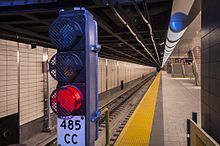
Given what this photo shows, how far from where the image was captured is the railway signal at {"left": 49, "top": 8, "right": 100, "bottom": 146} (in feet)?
5.60

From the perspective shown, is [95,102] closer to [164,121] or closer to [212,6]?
[212,6]

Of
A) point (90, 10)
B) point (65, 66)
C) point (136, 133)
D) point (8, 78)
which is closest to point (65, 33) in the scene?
point (65, 66)

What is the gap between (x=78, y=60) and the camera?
5.59 feet

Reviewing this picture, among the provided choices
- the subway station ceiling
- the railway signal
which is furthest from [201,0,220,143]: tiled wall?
the railway signal

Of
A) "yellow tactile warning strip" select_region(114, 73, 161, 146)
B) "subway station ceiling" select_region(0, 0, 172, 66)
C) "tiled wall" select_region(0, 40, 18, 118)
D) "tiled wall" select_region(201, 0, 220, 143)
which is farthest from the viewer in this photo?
"tiled wall" select_region(0, 40, 18, 118)

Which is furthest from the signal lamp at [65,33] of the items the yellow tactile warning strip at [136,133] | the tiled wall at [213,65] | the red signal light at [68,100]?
the yellow tactile warning strip at [136,133]

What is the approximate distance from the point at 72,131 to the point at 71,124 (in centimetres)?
6

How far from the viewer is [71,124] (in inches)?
70.1

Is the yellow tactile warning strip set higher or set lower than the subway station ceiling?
lower

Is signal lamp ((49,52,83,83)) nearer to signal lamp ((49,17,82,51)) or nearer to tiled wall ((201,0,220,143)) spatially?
signal lamp ((49,17,82,51))

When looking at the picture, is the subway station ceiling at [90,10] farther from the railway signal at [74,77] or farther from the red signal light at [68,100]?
the red signal light at [68,100]

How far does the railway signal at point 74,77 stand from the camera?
5.60 ft

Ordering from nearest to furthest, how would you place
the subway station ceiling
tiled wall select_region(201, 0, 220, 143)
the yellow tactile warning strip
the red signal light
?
the red signal light < tiled wall select_region(201, 0, 220, 143) < the subway station ceiling < the yellow tactile warning strip

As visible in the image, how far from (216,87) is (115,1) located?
7.75 feet
